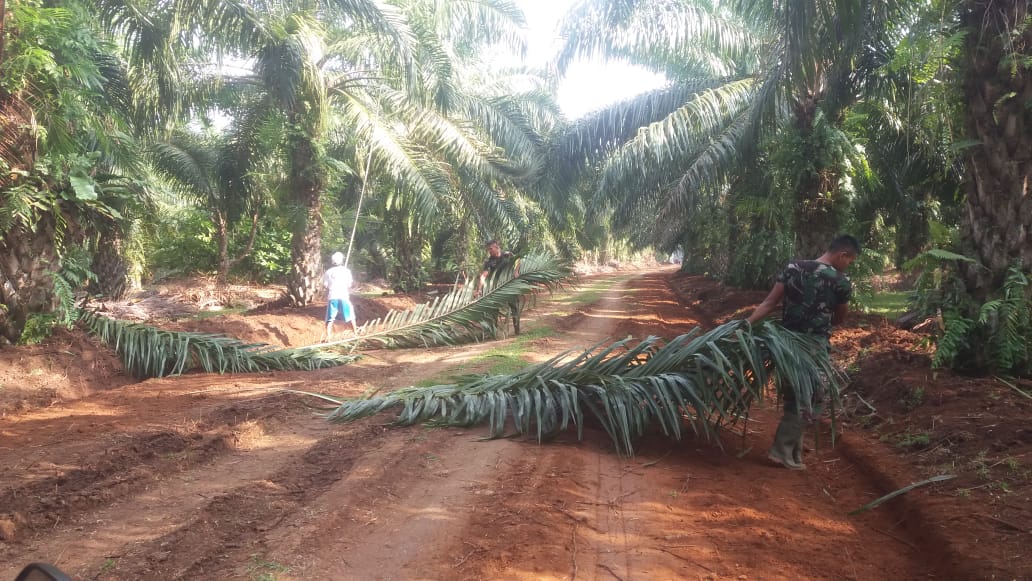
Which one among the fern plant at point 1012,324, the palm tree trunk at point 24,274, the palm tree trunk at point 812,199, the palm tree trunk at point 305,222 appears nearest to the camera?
the fern plant at point 1012,324

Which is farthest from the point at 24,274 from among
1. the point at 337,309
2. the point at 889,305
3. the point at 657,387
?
the point at 889,305

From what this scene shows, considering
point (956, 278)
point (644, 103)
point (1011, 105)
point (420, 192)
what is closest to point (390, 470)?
point (956, 278)

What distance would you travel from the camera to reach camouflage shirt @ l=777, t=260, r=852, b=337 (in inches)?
179

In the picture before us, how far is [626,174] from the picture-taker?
12094mm

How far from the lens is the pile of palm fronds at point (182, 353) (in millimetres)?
7668

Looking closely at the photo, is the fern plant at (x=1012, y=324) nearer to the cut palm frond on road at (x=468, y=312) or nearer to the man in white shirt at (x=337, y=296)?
the cut palm frond on road at (x=468, y=312)

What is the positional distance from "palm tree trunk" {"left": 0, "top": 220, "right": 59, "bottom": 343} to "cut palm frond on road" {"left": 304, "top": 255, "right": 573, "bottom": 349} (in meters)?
3.49

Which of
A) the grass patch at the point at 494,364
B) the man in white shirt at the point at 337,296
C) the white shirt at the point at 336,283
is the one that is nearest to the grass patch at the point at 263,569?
the grass patch at the point at 494,364

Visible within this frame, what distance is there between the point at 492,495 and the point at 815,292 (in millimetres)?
2716

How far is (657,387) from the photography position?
4520 millimetres

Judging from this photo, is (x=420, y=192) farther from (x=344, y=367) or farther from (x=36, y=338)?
(x=36, y=338)

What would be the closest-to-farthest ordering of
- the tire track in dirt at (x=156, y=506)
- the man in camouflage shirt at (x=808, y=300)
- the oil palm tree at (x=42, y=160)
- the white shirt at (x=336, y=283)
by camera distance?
1. the tire track in dirt at (x=156, y=506)
2. the man in camouflage shirt at (x=808, y=300)
3. the oil palm tree at (x=42, y=160)
4. the white shirt at (x=336, y=283)

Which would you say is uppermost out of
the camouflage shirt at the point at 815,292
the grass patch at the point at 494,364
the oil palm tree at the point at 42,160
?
the oil palm tree at the point at 42,160

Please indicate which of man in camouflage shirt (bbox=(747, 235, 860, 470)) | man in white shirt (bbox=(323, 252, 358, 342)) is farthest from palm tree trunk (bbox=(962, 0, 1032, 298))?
man in white shirt (bbox=(323, 252, 358, 342))
